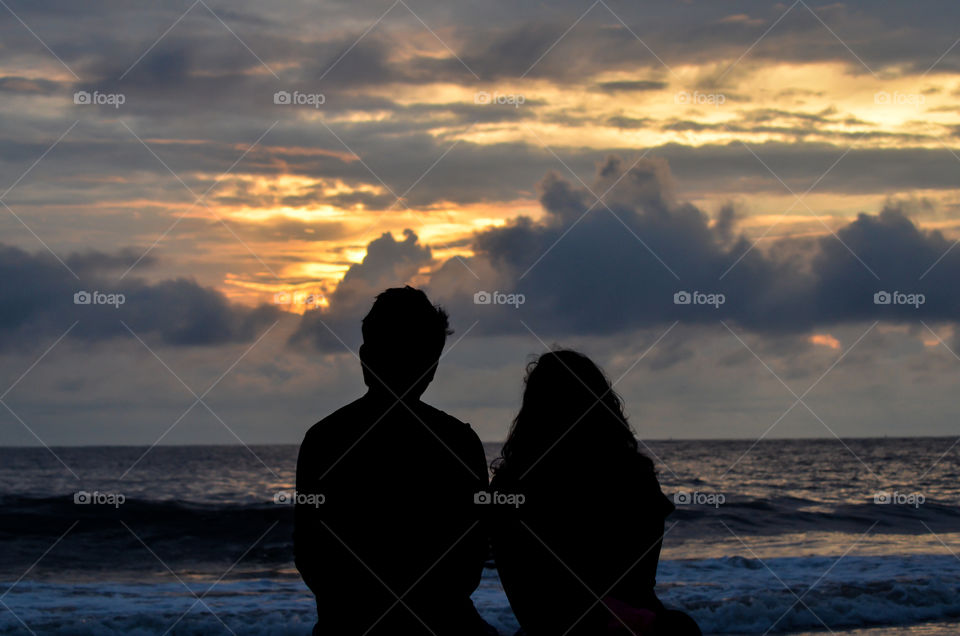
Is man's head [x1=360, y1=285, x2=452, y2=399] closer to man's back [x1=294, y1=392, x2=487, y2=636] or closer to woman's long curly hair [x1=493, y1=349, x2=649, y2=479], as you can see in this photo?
man's back [x1=294, y1=392, x2=487, y2=636]

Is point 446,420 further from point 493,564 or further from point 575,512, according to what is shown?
point 493,564

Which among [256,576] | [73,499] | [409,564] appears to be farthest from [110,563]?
[409,564]

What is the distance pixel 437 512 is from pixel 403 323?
0.56m

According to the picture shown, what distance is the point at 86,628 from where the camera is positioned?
9844 mm

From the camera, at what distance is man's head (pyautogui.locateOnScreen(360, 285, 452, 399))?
102 inches

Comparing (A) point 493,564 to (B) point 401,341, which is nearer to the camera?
(B) point 401,341

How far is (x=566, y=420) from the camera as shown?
2672 millimetres

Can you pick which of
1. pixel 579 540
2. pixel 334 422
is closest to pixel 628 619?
pixel 579 540

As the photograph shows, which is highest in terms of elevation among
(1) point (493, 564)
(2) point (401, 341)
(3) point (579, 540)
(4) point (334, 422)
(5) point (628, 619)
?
(2) point (401, 341)

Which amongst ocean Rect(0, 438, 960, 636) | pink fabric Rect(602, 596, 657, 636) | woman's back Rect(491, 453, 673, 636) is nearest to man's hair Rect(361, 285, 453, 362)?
woman's back Rect(491, 453, 673, 636)

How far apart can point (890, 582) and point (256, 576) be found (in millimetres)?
8931

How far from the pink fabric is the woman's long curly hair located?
43 centimetres

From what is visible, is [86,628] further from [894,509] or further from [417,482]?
[894,509]

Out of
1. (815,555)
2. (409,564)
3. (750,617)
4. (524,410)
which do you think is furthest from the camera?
(815,555)
